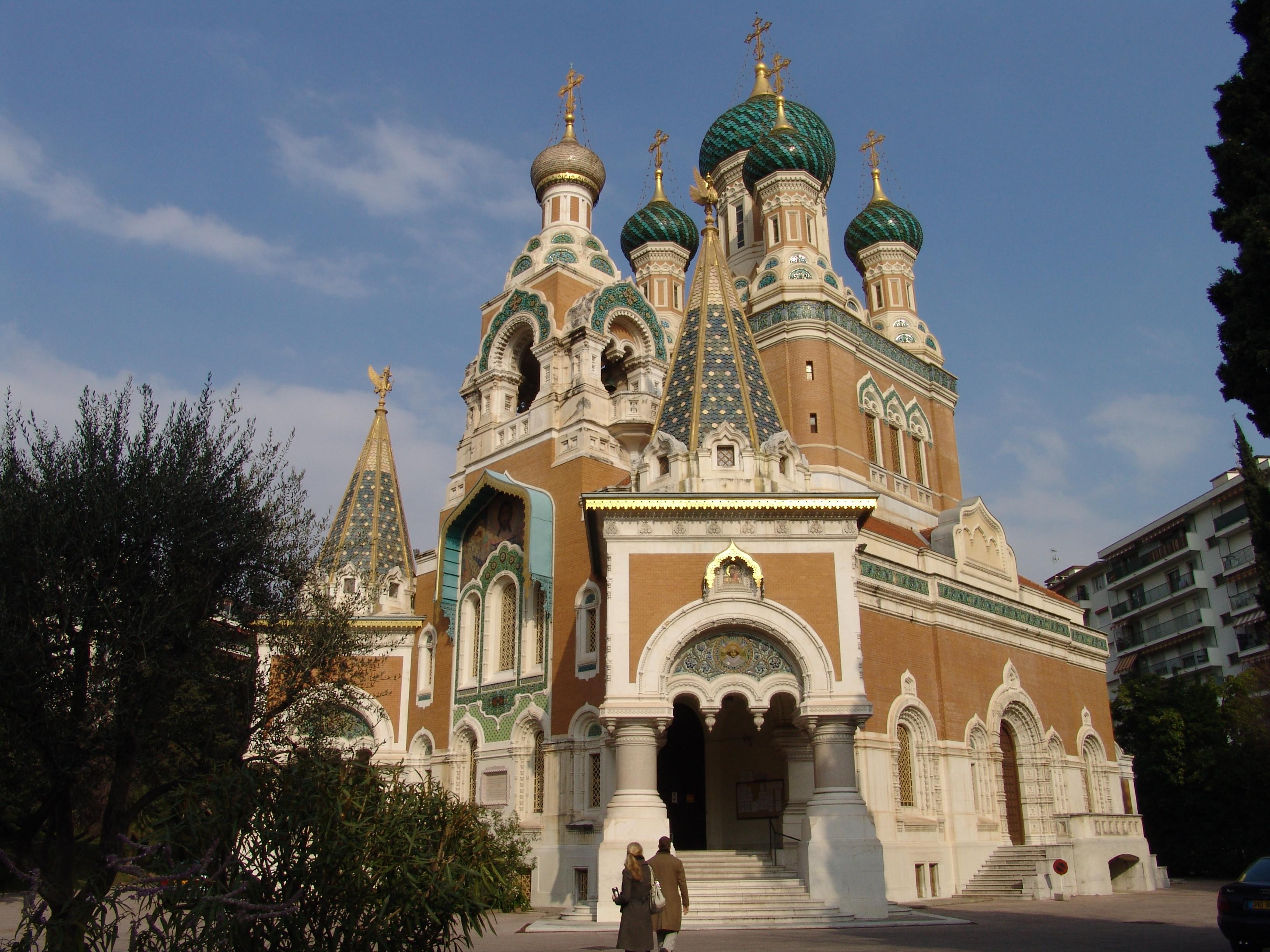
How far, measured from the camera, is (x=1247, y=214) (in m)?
8.58

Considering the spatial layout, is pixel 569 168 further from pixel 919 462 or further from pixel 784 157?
pixel 919 462

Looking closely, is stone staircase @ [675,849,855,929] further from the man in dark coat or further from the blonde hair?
the blonde hair

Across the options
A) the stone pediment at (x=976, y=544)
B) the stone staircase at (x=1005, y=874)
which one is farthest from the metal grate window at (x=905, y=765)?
the stone pediment at (x=976, y=544)

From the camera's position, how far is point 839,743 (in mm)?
12453

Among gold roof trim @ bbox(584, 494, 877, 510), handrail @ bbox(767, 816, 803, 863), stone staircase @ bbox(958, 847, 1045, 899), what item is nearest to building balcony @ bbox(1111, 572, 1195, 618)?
stone staircase @ bbox(958, 847, 1045, 899)

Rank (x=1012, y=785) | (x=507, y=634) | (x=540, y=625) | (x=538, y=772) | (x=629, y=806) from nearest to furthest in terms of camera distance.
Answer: (x=629, y=806), (x=538, y=772), (x=540, y=625), (x=1012, y=785), (x=507, y=634)

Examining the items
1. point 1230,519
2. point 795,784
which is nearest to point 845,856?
point 795,784

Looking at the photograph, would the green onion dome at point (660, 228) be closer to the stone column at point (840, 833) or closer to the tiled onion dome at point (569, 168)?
the tiled onion dome at point (569, 168)

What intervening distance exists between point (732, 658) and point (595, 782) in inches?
184

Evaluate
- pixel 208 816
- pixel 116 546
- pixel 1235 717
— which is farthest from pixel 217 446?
pixel 1235 717

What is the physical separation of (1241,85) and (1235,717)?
2016 centimetres

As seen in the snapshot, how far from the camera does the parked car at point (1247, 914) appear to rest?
834cm

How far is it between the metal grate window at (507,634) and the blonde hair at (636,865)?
11.5 meters

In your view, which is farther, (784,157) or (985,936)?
(784,157)
